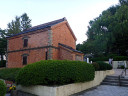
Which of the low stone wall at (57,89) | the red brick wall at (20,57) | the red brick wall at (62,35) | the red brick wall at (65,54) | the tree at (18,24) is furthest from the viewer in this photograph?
the tree at (18,24)

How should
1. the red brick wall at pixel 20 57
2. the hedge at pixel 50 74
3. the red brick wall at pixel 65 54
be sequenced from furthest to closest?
the red brick wall at pixel 20 57 → the red brick wall at pixel 65 54 → the hedge at pixel 50 74

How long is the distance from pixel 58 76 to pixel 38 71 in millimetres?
1141

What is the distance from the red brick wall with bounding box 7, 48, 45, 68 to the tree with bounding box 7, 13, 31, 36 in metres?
14.4

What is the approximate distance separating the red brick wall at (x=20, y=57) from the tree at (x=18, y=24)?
14.4m

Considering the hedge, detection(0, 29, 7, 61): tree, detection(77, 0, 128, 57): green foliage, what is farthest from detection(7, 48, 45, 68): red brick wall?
detection(77, 0, 128, 57): green foliage

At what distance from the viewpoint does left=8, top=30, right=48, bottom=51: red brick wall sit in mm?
15844

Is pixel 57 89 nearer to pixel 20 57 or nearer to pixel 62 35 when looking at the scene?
pixel 62 35

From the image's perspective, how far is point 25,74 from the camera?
7086mm

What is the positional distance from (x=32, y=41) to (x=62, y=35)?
14.3 feet

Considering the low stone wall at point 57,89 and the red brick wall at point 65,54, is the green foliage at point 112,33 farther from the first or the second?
the low stone wall at point 57,89

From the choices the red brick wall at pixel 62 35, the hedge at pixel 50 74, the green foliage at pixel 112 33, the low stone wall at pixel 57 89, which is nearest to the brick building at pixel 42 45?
the red brick wall at pixel 62 35

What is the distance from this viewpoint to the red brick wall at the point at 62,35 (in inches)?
640

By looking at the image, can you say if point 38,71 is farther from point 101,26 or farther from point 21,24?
point 21,24

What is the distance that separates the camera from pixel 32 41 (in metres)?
17.0
